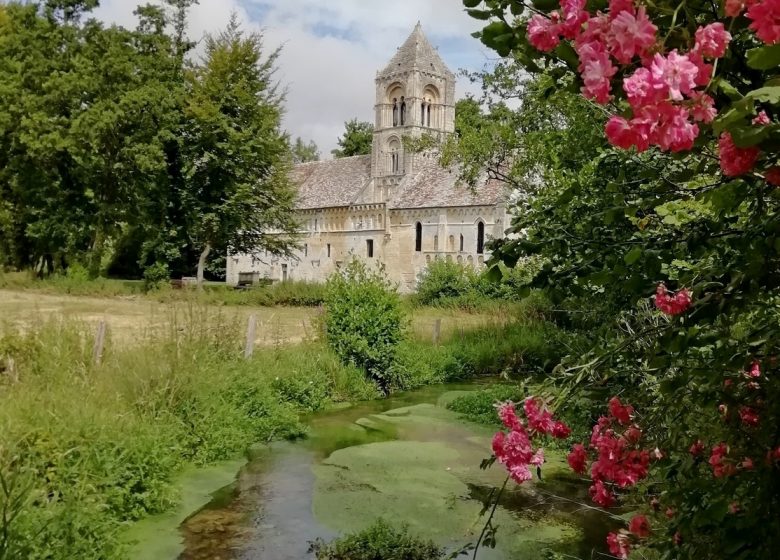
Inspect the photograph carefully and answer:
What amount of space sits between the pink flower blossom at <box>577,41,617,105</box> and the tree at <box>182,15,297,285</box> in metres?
28.8

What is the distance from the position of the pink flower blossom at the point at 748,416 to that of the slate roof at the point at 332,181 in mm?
47892

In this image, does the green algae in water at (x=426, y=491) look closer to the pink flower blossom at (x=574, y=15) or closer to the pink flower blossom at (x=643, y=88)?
the pink flower blossom at (x=574, y=15)

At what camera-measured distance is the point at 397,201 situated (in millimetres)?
47344

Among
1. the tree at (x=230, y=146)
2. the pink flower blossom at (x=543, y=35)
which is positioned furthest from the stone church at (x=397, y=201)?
the pink flower blossom at (x=543, y=35)

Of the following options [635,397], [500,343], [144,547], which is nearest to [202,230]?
[500,343]

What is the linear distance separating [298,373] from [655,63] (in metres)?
11.1

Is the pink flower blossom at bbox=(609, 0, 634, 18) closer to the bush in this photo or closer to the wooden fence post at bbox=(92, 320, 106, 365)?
the wooden fence post at bbox=(92, 320, 106, 365)

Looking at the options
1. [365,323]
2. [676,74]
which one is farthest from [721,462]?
[365,323]

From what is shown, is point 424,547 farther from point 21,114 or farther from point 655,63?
point 21,114

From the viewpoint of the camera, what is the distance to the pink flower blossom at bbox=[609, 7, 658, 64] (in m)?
1.36

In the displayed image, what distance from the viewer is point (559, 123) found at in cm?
1572

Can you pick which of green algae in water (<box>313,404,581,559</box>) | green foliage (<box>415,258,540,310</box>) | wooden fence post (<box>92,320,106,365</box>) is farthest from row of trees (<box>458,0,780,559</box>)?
green foliage (<box>415,258,540,310</box>)

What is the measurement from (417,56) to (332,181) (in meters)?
11.3

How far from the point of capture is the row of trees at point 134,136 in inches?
1128
